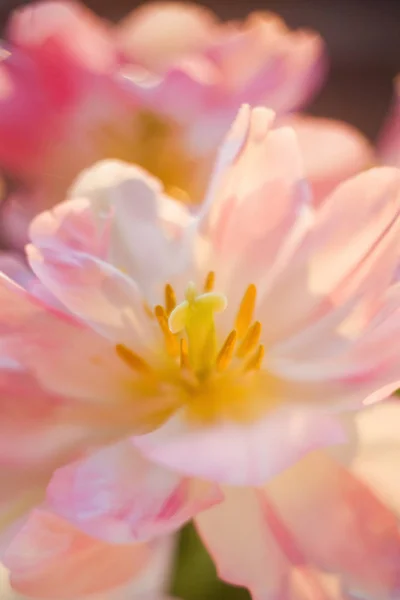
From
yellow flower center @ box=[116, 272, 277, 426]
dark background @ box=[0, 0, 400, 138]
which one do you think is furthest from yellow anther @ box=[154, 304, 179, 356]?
dark background @ box=[0, 0, 400, 138]

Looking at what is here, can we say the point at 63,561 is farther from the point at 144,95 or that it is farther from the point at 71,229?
the point at 144,95

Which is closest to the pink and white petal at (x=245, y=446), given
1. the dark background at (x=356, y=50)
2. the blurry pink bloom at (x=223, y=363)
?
the blurry pink bloom at (x=223, y=363)

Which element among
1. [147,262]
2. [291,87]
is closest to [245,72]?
[291,87]

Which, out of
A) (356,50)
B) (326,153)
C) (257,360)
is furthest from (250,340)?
(356,50)

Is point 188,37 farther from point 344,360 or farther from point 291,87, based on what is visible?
point 344,360

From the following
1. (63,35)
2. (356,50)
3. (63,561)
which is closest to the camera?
(63,561)

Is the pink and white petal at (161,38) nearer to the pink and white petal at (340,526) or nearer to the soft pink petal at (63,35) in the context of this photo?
the soft pink petal at (63,35)
